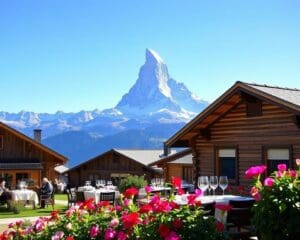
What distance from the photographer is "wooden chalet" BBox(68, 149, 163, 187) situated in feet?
141

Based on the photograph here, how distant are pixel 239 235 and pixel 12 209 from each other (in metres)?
15.2

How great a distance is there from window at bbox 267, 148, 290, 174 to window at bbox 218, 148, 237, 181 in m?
1.32

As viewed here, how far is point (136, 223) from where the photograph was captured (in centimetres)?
512

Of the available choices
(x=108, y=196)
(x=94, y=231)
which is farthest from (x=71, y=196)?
(x=94, y=231)

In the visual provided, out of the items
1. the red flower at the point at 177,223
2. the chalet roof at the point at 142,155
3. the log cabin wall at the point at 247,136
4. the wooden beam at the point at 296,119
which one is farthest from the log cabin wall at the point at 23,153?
the red flower at the point at 177,223

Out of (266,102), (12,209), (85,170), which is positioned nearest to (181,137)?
(266,102)

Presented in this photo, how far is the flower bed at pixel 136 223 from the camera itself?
16.7ft

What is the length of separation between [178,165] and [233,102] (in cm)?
2345

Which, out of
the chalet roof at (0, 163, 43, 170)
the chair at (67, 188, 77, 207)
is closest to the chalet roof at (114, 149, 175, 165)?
the chalet roof at (0, 163, 43, 170)

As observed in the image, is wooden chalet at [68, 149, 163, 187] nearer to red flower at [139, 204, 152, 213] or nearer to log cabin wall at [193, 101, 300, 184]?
log cabin wall at [193, 101, 300, 184]

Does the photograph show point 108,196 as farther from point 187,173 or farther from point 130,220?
point 187,173

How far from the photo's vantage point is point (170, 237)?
4.78 metres

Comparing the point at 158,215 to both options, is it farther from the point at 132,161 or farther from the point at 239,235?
the point at 132,161

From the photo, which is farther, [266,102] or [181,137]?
[181,137]
